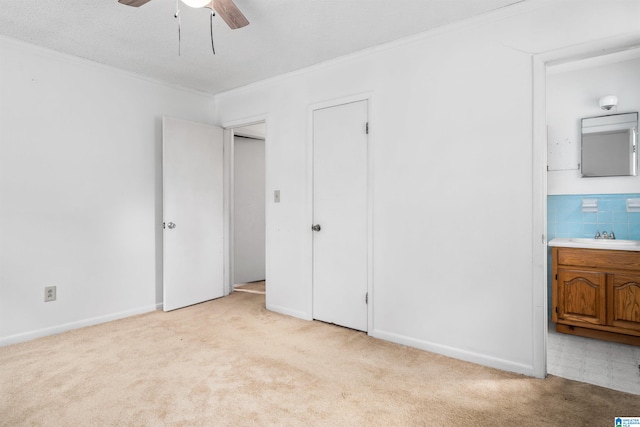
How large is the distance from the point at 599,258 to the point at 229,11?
325cm

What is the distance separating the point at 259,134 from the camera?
5.01 m

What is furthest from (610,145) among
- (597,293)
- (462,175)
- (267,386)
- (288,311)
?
(267,386)

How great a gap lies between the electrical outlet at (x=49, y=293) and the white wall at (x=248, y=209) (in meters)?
2.11

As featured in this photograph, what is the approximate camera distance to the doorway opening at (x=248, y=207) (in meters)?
4.85

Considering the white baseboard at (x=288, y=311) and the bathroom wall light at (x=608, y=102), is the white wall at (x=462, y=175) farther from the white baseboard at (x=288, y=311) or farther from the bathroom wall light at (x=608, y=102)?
the bathroom wall light at (x=608, y=102)

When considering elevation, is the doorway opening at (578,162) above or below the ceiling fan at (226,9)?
below

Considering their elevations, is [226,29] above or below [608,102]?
above

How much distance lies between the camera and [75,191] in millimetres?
3111

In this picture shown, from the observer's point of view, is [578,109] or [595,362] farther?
[578,109]

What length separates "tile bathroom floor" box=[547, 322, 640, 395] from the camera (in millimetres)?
2201

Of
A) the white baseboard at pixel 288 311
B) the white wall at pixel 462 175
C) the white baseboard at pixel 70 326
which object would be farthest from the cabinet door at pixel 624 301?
the white baseboard at pixel 70 326

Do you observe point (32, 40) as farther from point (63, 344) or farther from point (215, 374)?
point (215, 374)

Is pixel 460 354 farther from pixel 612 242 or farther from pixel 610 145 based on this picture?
pixel 610 145

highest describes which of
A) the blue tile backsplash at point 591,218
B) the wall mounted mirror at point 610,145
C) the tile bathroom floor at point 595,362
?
the wall mounted mirror at point 610,145
